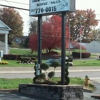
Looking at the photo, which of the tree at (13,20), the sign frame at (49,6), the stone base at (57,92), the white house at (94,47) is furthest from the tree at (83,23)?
the stone base at (57,92)

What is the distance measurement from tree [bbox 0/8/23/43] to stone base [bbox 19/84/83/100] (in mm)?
93821

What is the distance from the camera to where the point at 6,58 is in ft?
169

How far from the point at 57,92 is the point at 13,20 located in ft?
328

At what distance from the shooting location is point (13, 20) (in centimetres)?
11100

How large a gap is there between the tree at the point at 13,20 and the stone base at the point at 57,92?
308ft

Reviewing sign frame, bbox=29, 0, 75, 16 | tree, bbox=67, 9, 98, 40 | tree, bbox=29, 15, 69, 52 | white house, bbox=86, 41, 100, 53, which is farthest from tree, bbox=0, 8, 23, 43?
sign frame, bbox=29, 0, 75, 16

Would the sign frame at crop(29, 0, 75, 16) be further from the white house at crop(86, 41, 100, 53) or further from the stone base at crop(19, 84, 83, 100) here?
the white house at crop(86, 41, 100, 53)

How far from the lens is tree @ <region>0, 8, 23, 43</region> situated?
10850 cm

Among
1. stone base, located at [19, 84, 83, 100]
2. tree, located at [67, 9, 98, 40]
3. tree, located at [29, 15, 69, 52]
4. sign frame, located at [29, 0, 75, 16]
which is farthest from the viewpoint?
tree, located at [67, 9, 98, 40]

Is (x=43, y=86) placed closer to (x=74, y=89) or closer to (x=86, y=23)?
(x=74, y=89)

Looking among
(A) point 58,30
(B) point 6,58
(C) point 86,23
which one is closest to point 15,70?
(B) point 6,58

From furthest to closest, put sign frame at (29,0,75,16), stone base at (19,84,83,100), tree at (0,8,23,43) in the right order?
tree at (0,8,23,43)
sign frame at (29,0,75,16)
stone base at (19,84,83,100)

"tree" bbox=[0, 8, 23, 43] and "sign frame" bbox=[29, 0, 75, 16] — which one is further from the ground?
"tree" bbox=[0, 8, 23, 43]

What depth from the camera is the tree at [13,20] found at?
108500mm
